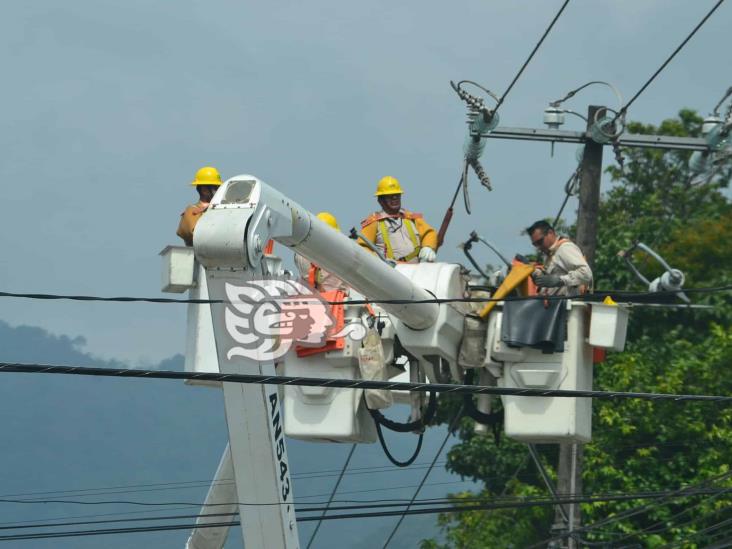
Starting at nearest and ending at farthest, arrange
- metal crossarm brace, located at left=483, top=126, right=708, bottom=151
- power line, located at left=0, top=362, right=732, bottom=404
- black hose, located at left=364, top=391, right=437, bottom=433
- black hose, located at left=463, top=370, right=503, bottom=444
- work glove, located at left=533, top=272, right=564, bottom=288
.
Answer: power line, located at left=0, top=362, right=732, bottom=404 → work glove, located at left=533, top=272, right=564, bottom=288 → black hose, located at left=364, top=391, right=437, bottom=433 → black hose, located at left=463, top=370, right=503, bottom=444 → metal crossarm brace, located at left=483, top=126, right=708, bottom=151

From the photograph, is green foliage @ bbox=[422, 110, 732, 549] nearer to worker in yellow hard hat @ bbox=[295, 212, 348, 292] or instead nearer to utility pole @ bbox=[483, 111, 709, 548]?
utility pole @ bbox=[483, 111, 709, 548]

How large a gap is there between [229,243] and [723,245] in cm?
2918

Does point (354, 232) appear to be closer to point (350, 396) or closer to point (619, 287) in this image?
point (350, 396)

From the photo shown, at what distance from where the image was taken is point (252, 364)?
41.8 feet

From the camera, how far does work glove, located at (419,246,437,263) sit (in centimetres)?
1809

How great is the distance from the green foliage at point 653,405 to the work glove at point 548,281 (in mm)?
7311

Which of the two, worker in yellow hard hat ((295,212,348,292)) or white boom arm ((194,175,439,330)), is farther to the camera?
worker in yellow hard hat ((295,212,348,292))

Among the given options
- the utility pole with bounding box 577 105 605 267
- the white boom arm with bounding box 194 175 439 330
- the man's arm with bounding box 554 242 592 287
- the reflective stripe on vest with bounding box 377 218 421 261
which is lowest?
the white boom arm with bounding box 194 175 439 330

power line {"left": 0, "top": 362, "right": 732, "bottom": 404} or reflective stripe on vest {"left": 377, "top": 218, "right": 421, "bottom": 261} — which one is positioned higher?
reflective stripe on vest {"left": 377, "top": 218, "right": 421, "bottom": 261}

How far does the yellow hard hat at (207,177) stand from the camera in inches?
744

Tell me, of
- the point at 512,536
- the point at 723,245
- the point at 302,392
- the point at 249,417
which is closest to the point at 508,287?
the point at 302,392

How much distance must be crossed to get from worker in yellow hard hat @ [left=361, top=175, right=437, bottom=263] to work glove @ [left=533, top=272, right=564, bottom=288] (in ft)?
4.21

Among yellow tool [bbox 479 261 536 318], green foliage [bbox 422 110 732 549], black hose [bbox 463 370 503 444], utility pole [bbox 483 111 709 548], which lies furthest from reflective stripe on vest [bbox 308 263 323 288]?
green foliage [bbox 422 110 732 549]

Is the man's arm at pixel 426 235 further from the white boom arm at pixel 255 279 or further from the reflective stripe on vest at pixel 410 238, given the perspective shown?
the white boom arm at pixel 255 279
